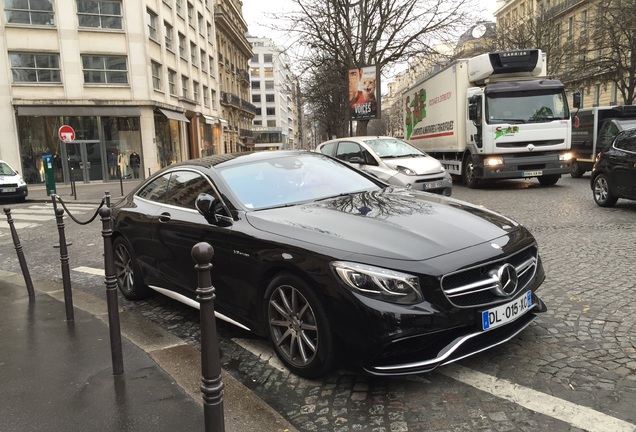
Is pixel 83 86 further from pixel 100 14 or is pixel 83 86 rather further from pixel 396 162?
pixel 396 162

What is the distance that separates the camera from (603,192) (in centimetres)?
976

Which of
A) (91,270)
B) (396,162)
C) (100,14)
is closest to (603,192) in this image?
(396,162)

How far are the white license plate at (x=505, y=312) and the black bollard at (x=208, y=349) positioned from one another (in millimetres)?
1607

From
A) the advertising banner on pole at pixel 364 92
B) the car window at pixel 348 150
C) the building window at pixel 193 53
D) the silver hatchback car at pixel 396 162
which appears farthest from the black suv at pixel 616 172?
the building window at pixel 193 53

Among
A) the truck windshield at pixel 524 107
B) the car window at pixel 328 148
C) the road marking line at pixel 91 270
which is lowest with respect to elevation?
the road marking line at pixel 91 270

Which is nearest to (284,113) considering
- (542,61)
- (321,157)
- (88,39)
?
(88,39)

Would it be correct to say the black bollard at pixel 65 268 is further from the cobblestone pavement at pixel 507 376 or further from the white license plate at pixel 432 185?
the white license plate at pixel 432 185

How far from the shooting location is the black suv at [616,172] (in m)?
8.81

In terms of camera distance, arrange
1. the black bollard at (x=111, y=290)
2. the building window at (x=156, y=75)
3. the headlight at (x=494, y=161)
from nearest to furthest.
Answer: the black bollard at (x=111, y=290), the headlight at (x=494, y=161), the building window at (x=156, y=75)

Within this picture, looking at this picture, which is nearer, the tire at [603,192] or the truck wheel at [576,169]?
the tire at [603,192]

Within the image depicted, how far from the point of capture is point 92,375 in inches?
131

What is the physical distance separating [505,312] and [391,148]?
9.56 metres

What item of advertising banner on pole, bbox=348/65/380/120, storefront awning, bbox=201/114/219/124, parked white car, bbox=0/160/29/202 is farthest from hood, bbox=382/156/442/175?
storefront awning, bbox=201/114/219/124

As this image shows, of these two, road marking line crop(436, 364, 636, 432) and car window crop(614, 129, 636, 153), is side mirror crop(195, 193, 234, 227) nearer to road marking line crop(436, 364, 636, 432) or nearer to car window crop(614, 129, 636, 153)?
road marking line crop(436, 364, 636, 432)
